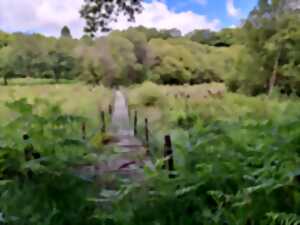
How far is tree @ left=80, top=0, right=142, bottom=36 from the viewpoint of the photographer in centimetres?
535

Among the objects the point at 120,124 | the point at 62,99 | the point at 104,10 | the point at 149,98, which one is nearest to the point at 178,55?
the point at 149,98

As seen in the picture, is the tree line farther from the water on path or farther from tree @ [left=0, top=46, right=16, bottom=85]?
the water on path

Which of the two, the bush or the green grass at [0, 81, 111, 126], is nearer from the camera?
the green grass at [0, 81, 111, 126]

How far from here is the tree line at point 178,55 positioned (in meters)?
21.8

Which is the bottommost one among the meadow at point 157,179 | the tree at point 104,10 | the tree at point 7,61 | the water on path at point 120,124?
the water on path at point 120,124

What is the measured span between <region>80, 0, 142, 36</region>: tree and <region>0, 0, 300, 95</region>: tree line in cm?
1272

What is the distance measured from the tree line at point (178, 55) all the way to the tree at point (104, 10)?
41.7 feet

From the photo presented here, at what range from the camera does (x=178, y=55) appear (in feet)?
99.9

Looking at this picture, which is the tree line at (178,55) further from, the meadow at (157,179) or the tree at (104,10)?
the meadow at (157,179)

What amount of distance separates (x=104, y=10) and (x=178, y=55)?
2532 centimetres

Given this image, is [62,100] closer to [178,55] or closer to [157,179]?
[157,179]

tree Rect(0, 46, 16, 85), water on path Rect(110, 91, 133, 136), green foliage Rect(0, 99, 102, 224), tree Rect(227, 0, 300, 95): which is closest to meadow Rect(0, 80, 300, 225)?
green foliage Rect(0, 99, 102, 224)

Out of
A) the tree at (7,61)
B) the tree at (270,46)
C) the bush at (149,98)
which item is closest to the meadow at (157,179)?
the bush at (149,98)

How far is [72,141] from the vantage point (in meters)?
2.27
